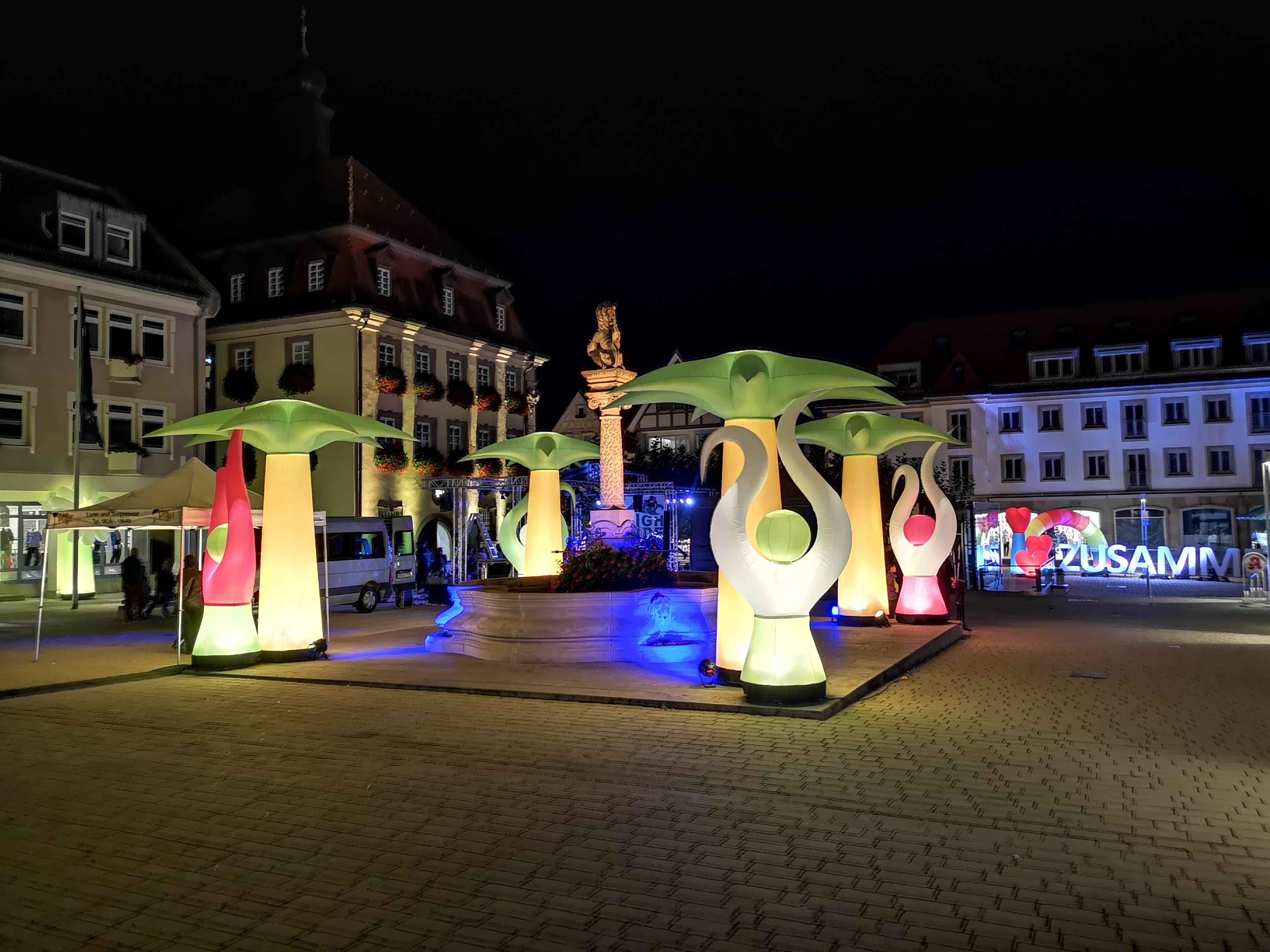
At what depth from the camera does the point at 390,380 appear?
3672 centimetres

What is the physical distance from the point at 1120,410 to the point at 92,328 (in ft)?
141

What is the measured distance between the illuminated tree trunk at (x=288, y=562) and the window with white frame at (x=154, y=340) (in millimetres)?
20726

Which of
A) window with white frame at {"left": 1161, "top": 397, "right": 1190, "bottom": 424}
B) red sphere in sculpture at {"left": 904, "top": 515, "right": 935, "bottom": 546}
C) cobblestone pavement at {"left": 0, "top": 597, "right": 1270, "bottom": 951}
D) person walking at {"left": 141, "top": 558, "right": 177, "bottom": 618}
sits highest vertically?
window with white frame at {"left": 1161, "top": 397, "right": 1190, "bottom": 424}

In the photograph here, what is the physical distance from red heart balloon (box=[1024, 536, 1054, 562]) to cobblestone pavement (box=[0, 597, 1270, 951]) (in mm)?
21277

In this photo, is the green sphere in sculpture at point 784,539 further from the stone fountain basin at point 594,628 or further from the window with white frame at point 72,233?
the window with white frame at point 72,233

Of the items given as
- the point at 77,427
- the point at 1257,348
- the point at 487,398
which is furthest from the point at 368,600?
the point at 1257,348

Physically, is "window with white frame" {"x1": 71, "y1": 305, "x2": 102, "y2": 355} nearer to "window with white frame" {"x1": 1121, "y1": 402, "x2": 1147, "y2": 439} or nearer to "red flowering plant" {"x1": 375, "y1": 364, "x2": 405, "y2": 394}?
"red flowering plant" {"x1": 375, "y1": 364, "x2": 405, "y2": 394}

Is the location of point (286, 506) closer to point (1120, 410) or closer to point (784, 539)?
point (784, 539)

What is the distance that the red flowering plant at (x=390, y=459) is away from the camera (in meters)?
35.8

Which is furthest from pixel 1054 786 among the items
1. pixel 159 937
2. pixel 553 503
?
pixel 553 503

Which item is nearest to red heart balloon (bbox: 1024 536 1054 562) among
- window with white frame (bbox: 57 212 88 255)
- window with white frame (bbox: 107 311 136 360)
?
window with white frame (bbox: 107 311 136 360)

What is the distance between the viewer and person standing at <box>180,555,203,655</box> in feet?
53.6

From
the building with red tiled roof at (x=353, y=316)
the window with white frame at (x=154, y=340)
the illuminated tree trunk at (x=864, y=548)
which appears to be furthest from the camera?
the building with red tiled roof at (x=353, y=316)

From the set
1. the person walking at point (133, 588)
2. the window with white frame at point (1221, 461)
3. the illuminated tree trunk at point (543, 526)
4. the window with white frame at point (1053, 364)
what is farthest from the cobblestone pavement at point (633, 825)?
the window with white frame at point (1053, 364)
